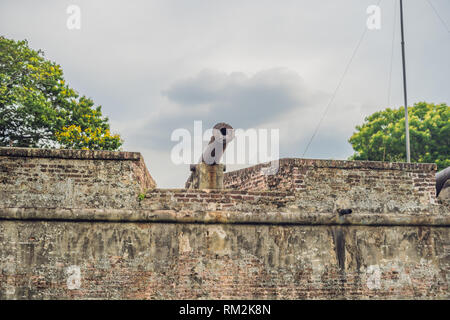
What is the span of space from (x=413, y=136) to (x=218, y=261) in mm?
15848

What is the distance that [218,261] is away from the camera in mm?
7531

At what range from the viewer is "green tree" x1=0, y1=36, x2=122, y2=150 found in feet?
53.8

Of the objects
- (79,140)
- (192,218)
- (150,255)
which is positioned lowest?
(150,255)

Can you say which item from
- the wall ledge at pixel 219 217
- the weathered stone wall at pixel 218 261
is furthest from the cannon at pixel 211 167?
the weathered stone wall at pixel 218 261

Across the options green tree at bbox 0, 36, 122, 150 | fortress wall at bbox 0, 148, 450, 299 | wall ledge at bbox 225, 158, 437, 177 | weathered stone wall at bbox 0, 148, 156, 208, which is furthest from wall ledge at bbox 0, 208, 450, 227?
green tree at bbox 0, 36, 122, 150

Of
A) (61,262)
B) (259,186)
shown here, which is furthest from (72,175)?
(259,186)

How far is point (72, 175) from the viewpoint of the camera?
7.64 metres

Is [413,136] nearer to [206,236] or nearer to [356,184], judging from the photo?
[356,184]

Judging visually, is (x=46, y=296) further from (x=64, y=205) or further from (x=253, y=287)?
(x=253, y=287)

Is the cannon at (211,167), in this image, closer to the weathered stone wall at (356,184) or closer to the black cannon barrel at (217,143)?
the black cannon barrel at (217,143)

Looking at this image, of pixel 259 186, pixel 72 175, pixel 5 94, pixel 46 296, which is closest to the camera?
pixel 46 296

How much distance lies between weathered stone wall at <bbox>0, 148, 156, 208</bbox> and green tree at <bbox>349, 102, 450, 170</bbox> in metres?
14.4

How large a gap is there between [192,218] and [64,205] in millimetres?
2092

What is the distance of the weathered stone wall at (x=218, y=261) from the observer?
7.24 metres
